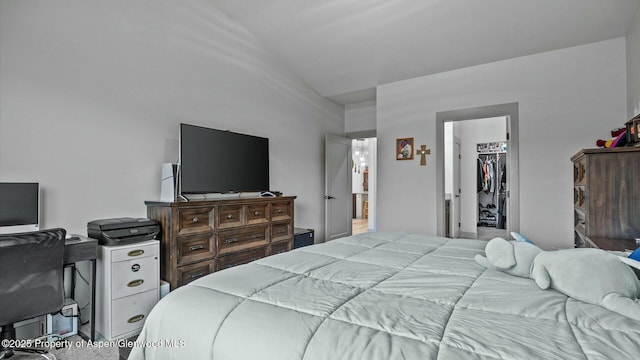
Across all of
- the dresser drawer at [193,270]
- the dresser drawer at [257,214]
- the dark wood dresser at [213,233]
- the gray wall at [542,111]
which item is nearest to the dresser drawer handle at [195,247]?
the dark wood dresser at [213,233]

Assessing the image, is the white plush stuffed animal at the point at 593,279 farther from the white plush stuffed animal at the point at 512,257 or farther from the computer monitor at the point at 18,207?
the computer monitor at the point at 18,207

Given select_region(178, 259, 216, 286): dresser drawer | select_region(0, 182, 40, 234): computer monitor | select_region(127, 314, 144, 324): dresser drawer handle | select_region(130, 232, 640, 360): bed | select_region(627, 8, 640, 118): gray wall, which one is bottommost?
select_region(127, 314, 144, 324): dresser drawer handle

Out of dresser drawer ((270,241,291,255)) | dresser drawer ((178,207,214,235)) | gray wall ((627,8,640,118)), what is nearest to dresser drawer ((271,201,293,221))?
dresser drawer ((270,241,291,255))

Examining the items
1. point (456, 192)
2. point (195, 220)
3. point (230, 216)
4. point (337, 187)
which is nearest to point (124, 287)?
point (195, 220)

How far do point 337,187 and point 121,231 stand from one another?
152 inches

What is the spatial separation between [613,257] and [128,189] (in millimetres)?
3383

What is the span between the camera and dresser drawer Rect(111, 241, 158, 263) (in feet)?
7.73

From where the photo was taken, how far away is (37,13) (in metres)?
2.43

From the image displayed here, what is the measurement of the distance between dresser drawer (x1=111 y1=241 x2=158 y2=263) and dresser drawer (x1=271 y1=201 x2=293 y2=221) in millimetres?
1428

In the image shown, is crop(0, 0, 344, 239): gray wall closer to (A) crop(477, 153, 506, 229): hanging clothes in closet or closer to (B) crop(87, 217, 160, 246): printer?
(B) crop(87, 217, 160, 246): printer

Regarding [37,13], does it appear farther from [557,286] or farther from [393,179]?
[393,179]

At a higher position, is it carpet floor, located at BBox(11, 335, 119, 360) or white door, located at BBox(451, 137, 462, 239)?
white door, located at BBox(451, 137, 462, 239)

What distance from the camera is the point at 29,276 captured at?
73.2 inches

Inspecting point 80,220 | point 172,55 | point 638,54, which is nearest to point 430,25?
point 638,54
